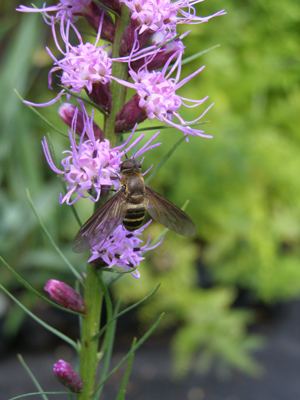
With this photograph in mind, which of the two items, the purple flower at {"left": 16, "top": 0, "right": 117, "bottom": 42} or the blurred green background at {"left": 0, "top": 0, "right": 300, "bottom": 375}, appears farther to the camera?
the blurred green background at {"left": 0, "top": 0, "right": 300, "bottom": 375}

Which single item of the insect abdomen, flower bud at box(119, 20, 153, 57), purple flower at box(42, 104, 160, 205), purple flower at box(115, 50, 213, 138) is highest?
flower bud at box(119, 20, 153, 57)

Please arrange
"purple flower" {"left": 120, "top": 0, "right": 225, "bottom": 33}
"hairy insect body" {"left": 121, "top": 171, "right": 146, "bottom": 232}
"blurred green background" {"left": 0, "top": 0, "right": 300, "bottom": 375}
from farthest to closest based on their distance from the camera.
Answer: "blurred green background" {"left": 0, "top": 0, "right": 300, "bottom": 375}, "hairy insect body" {"left": 121, "top": 171, "right": 146, "bottom": 232}, "purple flower" {"left": 120, "top": 0, "right": 225, "bottom": 33}

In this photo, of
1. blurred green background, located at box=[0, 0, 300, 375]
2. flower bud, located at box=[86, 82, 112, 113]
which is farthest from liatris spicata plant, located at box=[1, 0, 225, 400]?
blurred green background, located at box=[0, 0, 300, 375]

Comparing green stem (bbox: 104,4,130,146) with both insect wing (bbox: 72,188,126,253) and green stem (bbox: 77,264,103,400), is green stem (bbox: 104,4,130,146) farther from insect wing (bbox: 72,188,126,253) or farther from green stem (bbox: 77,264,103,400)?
green stem (bbox: 77,264,103,400)

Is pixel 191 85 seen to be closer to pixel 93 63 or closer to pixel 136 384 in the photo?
pixel 136 384

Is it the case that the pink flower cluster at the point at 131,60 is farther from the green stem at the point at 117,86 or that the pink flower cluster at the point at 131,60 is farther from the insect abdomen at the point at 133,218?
the insect abdomen at the point at 133,218

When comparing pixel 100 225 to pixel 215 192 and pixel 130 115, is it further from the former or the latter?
pixel 215 192
